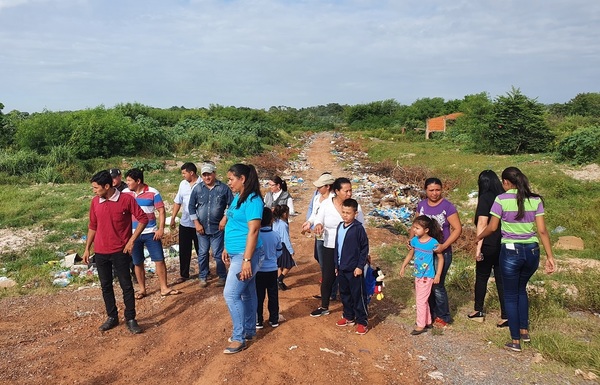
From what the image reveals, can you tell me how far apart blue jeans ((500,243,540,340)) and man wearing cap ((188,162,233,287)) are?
3078mm

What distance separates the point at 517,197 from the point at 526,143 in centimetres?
1612

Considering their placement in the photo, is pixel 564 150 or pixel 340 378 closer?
pixel 340 378

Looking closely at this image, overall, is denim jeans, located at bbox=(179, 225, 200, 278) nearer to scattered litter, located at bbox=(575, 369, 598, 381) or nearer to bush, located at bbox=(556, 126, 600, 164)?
scattered litter, located at bbox=(575, 369, 598, 381)

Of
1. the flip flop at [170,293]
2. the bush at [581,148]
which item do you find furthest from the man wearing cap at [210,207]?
the bush at [581,148]

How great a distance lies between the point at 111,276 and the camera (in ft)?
14.4

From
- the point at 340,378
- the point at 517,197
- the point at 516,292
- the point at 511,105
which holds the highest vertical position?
the point at 511,105

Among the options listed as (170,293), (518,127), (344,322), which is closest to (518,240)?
(344,322)

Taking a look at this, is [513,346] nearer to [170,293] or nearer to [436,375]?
[436,375]

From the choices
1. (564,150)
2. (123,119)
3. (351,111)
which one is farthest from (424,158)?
(351,111)

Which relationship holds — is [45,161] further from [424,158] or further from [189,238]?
[424,158]

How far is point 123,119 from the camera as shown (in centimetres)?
Result: 1814

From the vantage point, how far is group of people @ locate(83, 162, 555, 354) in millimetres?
3721

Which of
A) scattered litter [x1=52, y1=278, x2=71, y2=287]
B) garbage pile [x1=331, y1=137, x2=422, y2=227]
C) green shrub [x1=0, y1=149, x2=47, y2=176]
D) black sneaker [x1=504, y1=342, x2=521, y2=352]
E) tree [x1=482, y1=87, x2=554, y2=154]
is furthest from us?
tree [x1=482, y1=87, x2=554, y2=154]

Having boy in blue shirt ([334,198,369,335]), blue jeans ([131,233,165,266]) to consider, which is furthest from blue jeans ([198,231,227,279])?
boy in blue shirt ([334,198,369,335])
